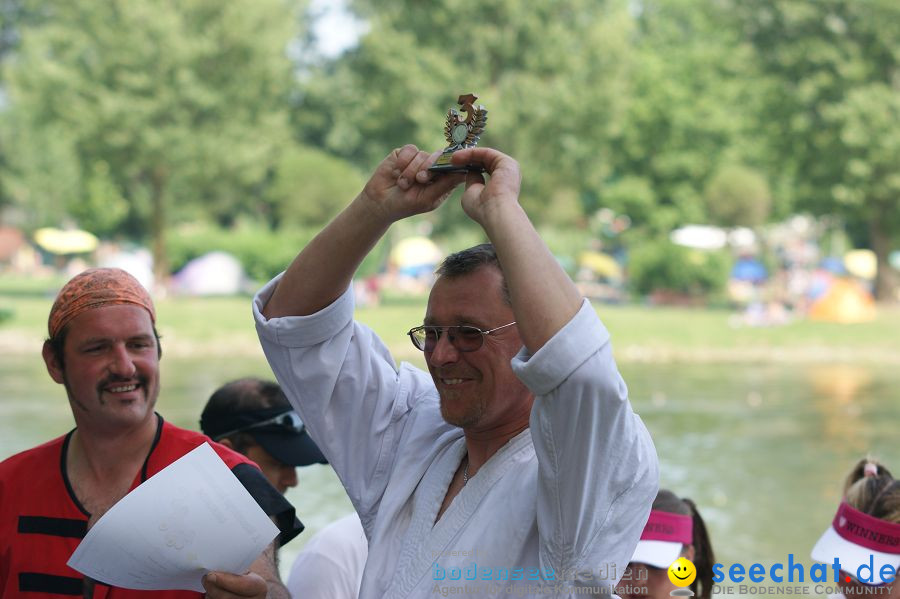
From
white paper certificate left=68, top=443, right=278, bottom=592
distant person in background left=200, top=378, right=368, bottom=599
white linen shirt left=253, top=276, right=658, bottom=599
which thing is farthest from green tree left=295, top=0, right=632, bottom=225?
white paper certificate left=68, top=443, right=278, bottom=592

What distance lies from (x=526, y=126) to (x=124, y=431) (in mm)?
33534

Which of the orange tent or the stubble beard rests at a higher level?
the stubble beard

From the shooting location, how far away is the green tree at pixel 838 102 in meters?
32.5

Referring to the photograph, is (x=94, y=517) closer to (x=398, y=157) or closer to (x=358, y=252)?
(x=358, y=252)

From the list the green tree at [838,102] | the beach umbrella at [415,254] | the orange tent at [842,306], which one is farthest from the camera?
the beach umbrella at [415,254]

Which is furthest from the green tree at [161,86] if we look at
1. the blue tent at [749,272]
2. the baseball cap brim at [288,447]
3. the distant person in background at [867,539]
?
the distant person in background at [867,539]

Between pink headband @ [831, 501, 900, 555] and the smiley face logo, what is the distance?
48 centimetres

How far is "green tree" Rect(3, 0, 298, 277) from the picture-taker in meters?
33.0

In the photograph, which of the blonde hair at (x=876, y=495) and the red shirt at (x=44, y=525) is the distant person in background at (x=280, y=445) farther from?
the blonde hair at (x=876, y=495)

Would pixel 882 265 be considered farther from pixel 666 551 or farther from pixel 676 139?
pixel 666 551

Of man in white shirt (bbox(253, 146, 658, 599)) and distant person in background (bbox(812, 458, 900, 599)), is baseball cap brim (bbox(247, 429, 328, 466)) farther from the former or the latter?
distant person in background (bbox(812, 458, 900, 599))

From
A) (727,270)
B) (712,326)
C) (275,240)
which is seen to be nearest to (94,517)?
(712,326)

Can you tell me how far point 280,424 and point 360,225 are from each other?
1359 mm

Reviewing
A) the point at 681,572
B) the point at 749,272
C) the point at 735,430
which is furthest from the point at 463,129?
the point at 749,272
